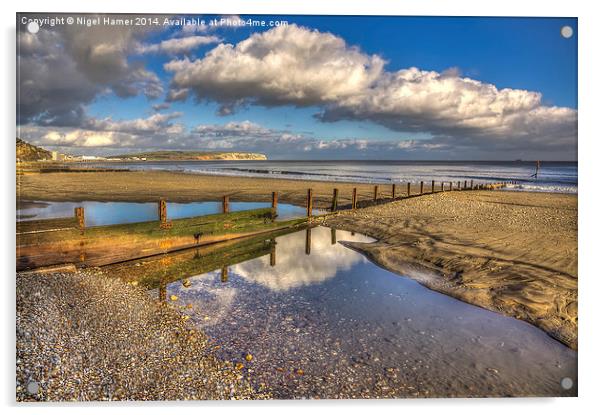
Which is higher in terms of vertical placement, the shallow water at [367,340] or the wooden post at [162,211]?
the wooden post at [162,211]

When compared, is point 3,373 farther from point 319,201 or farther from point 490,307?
point 319,201

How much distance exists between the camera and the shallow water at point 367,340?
228 inches

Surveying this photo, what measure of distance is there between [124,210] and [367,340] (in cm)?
1721

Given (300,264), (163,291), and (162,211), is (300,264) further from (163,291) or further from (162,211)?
(162,211)

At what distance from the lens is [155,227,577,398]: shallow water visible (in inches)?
228

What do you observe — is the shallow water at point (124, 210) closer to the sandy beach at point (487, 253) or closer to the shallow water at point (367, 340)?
the sandy beach at point (487, 253)

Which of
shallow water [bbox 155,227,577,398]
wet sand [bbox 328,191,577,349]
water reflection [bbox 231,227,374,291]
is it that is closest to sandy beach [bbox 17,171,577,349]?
wet sand [bbox 328,191,577,349]

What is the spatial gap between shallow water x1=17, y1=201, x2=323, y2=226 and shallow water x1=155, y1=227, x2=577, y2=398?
10.0 metres

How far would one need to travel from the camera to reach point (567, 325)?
6945mm

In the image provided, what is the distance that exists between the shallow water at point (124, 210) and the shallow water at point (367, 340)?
32.9ft

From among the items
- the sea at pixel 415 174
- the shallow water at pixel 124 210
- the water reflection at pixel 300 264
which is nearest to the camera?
the water reflection at pixel 300 264

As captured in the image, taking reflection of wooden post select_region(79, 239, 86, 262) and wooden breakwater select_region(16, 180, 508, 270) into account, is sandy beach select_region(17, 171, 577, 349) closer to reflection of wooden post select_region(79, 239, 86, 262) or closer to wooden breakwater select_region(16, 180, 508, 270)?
wooden breakwater select_region(16, 180, 508, 270)

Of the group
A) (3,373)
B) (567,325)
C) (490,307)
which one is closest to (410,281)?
(490,307)

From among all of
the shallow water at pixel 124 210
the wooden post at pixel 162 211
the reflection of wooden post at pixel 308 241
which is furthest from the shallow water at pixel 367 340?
the shallow water at pixel 124 210
